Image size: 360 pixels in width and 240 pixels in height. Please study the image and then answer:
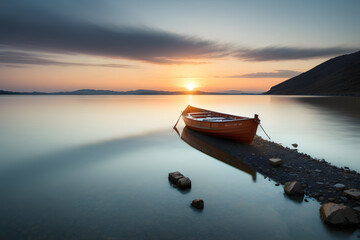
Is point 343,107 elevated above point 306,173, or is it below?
below

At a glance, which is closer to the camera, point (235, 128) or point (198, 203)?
point (198, 203)

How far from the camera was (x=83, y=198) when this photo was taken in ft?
29.8

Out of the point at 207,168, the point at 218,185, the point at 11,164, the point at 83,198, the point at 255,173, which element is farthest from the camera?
the point at 11,164

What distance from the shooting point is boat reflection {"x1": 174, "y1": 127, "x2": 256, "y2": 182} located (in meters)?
12.5

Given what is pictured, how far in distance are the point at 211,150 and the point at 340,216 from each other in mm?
10454

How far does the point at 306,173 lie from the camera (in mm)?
10203

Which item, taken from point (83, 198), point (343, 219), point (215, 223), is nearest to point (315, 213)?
point (343, 219)

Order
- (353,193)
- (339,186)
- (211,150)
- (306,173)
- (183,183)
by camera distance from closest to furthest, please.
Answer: (353,193) → (339,186) → (183,183) → (306,173) → (211,150)

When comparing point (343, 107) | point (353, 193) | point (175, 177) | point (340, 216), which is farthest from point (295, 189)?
point (343, 107)

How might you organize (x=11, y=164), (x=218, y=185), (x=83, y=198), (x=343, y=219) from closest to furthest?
1. (x=343, y=219)
2. (x=83, y=198)
3. (x=218, y=185)
4. (x=11, y=164)

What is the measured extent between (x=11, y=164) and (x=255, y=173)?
1613cm

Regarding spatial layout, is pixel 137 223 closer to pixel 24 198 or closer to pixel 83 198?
pixel 83 198

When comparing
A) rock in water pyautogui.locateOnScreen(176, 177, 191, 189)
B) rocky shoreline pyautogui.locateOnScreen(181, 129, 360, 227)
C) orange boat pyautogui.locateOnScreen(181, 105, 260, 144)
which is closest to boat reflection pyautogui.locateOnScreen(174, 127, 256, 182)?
rocky shoreline pyautogui.locateOnScreen(181, 129, 360, 227)

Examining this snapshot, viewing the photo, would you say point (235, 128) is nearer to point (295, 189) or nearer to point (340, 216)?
point (295, 189)
